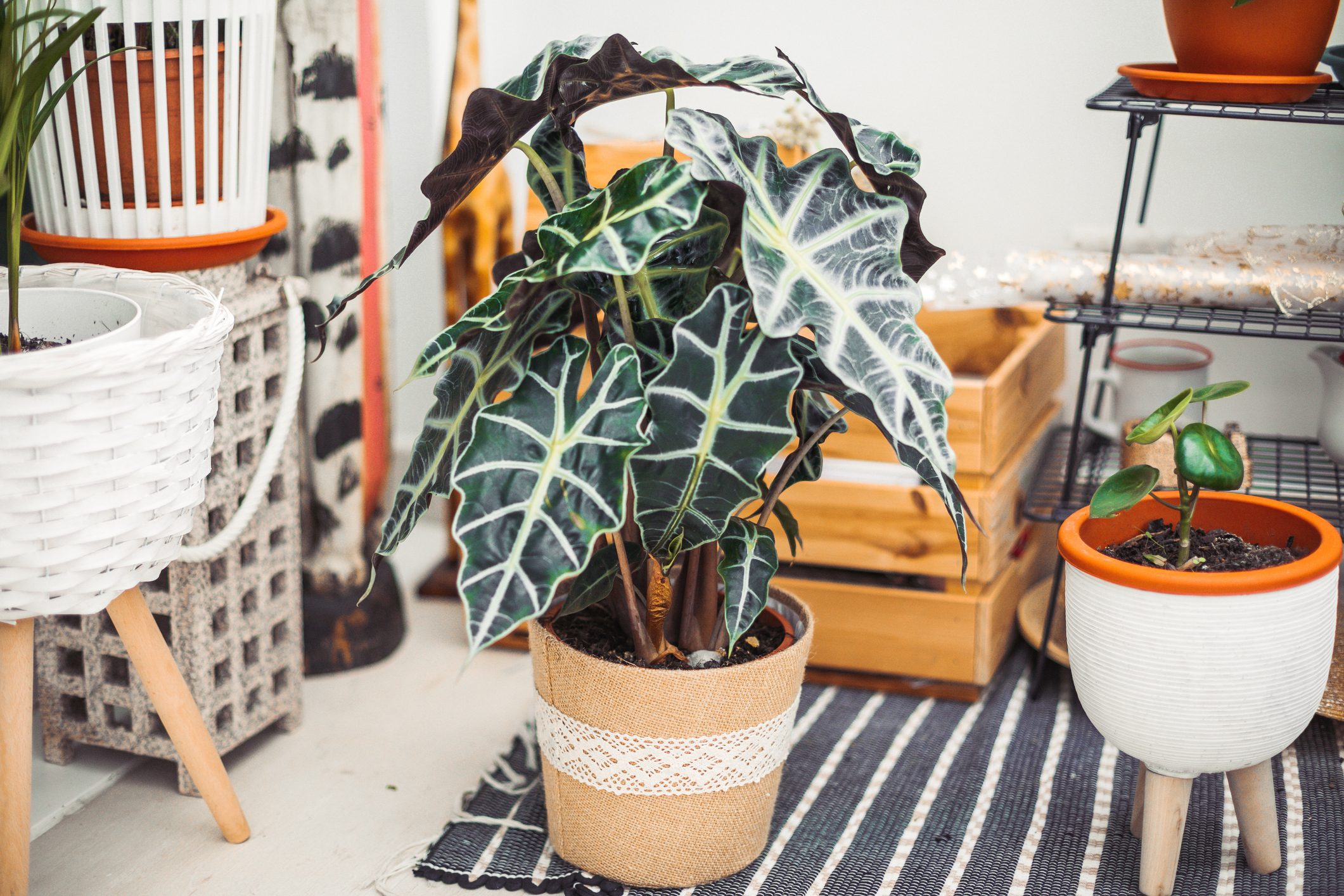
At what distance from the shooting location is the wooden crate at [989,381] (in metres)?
1.47

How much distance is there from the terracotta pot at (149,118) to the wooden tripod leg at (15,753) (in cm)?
45

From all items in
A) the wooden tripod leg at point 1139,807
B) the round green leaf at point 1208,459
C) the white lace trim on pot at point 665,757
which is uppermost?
the round green leaf at point 1208,459

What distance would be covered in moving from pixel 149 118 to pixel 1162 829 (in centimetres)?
120

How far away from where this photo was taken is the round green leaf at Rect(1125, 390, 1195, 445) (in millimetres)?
1032

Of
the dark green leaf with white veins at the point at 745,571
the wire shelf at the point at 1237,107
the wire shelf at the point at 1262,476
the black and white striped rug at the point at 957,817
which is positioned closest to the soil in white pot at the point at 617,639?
the dark green leaf with white veins at the point at 745,571

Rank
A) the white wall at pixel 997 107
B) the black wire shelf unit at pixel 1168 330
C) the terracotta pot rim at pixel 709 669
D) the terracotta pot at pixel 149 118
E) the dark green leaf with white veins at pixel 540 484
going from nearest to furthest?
the dark green leaf with white veins at pixel 540 484, the terracotta pot rim at pixel 709 669, the terracotta pot at pixel 149 118, the black wire shelf unit at pixel 1168 330, the white wall at pixel 997 107

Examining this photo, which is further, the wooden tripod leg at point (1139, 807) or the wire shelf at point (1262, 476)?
the wire shelf at point (1262, 476)

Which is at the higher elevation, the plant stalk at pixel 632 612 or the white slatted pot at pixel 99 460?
the white slatted pot at pixel 99 460

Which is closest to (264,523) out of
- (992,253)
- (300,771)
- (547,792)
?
(300,771)

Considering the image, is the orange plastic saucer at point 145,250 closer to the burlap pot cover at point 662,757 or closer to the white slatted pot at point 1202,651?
the burlap pot cover at point 662,757

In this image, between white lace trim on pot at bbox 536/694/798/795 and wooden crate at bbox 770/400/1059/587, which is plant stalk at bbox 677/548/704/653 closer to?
white lace trim on pot at bbox 536/694/798/795

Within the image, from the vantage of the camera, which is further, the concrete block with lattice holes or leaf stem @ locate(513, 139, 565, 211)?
the concrete block with lattice holes

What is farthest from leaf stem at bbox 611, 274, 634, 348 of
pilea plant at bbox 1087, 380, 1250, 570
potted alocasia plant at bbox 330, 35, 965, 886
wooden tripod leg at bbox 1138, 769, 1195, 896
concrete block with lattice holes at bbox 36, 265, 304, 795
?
wooden tripod leg at bbox 1138, 769, 1195, 896

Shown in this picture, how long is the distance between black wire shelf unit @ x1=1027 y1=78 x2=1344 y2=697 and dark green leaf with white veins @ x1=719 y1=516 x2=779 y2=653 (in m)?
0.54
